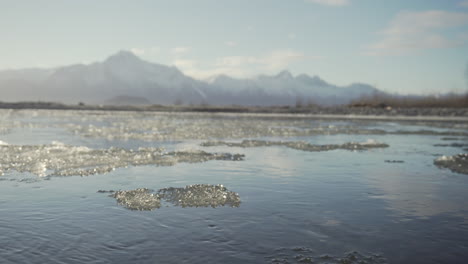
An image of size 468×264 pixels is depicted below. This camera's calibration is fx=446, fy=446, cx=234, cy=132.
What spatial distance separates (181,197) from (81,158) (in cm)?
756

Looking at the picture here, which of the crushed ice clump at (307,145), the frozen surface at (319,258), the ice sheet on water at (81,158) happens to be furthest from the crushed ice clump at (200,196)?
the crushed ice clump at (307,145)

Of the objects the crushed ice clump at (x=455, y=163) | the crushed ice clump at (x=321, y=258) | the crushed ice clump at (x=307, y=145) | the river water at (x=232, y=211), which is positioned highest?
the crushed ice clump at (x=307, y=145)

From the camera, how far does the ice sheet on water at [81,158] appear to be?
44.8 ft

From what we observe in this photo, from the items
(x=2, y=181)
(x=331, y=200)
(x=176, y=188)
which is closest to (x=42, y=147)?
(x=2, y=181)

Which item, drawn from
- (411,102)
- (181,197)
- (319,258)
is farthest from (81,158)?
(411,102)

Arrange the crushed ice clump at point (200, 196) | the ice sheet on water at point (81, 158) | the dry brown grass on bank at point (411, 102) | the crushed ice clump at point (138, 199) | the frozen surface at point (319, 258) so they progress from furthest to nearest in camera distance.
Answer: the dry brown grass on bank at point (411, 102), the ice sheet on water at point (81, 158), the crushed ice clump at point (200, 196), the crushed ice clump at point (138, 199), the frozen surface at point (319, 258)

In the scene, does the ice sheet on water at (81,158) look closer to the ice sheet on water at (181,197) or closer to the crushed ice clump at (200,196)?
the ice sheet on water at (181,197)

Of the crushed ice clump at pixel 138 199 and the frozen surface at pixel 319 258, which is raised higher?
the crushed ice clump at pixel 138 199

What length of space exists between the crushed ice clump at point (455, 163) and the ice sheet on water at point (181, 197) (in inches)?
342

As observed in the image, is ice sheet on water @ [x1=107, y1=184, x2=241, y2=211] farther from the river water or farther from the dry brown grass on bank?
the dry brown grass on bank

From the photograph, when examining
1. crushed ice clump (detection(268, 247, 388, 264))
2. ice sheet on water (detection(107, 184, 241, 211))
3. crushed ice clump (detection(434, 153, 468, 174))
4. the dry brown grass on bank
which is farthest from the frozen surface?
the dry brown grass on bank

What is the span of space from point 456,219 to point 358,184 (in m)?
3.72

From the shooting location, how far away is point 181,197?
9852 mm

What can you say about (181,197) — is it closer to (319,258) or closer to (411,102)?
(319,258)
